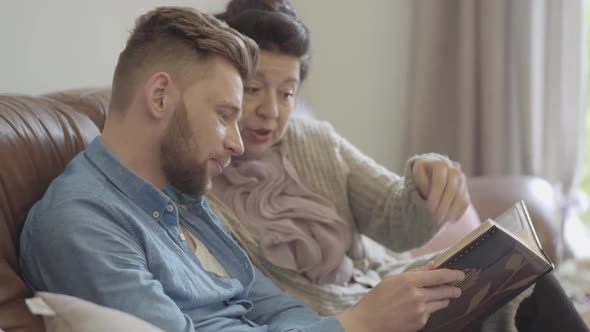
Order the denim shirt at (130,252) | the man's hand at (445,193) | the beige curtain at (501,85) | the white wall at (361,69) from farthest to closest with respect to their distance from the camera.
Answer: the white wall at (361,69)
the beige curtain at (501,85)
the man's hand at (445,193)
the denim shirt at (130,252)

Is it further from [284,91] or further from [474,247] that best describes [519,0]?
[474,247]

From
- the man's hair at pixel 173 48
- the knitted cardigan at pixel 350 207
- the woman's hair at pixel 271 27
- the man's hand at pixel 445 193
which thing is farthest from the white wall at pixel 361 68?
the man's hair at pixel 173 48

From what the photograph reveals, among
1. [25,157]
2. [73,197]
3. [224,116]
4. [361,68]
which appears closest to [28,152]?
[25,157]


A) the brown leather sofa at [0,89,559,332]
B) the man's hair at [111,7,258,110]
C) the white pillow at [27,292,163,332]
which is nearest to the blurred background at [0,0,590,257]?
the brown leather sofa at [0,89,559,332]

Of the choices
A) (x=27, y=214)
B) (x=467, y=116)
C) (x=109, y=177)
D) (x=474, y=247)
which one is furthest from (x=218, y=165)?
(x=467, y=116)

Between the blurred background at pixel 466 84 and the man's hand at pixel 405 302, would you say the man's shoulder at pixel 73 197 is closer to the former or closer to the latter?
the man's hand at pixel 405 302

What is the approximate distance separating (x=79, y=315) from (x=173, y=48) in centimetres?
47

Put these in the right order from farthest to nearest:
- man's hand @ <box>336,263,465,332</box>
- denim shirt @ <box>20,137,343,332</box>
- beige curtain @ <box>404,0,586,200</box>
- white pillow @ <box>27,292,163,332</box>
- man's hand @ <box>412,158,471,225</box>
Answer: beige curtain @ <box>404,0,586,200</box>, man's hand @ <box>412,158,471,225</box>, man's hand @ <box>336,263,465,332</box>, denim shirt @ <box>20,137,343,332</box>, white pillow @ <box>27,292,163,332</box>

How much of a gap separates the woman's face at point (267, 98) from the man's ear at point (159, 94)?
0.38m

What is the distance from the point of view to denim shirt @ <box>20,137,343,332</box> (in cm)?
94

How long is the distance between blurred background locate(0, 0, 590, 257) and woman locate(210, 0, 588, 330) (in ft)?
3.05

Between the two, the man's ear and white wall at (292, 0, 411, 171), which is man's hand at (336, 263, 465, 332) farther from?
white wall at (292, 0, 411, 171)

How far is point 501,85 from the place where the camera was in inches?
109

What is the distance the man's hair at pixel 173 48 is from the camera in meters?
1.12
